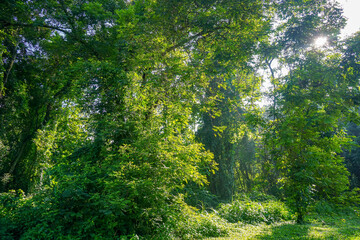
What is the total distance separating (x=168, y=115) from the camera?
19.4 feet

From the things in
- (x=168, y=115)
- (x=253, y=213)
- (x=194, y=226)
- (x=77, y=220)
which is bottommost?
(x=194, y=226)

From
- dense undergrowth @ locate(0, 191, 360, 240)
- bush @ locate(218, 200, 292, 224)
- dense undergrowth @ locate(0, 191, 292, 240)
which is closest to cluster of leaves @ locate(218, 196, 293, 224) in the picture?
bush @ locate(218, 200, 292, 224)

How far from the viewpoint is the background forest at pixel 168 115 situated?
Result: 4301mm

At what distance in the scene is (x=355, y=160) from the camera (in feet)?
61.4

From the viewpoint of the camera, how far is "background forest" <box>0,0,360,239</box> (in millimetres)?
4301

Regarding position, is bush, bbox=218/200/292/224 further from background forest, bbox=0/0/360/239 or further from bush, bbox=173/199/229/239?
bush, bbox=173/199/229/239

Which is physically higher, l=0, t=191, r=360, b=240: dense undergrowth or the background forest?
the background forest

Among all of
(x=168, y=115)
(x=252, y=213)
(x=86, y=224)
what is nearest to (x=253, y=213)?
(x=252, y=213)

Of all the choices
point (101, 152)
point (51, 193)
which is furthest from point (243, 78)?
point (51, 193)

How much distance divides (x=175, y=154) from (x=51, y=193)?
2956mm

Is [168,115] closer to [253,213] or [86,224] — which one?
[86,224]

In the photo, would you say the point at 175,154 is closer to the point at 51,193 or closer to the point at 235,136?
the point at 51,193

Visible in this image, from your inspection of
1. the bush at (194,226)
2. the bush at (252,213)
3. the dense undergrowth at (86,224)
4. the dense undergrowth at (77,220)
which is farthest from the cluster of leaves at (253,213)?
the dense undergrowth at (77,220)

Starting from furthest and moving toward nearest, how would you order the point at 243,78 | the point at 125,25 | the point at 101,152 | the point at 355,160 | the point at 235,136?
the point at 355,160
the point at 235,136
the point at 243,78
the point at 125,25
the point at 101,152
